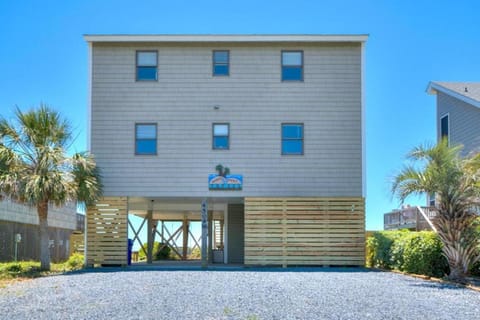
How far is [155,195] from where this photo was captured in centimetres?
1962

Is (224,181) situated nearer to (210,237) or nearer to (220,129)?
(220,129)

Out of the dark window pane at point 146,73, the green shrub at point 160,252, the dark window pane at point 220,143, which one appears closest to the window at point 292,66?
the dark window pane at point 220,143

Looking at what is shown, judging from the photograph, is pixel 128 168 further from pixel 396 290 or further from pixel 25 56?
pixel 396 290

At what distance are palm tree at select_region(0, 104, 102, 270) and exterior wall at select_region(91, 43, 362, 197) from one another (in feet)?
4.70

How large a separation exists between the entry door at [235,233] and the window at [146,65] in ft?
19.1

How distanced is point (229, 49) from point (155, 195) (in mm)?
5247

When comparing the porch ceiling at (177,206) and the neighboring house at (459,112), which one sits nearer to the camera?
the porch ceiling at (177,206)

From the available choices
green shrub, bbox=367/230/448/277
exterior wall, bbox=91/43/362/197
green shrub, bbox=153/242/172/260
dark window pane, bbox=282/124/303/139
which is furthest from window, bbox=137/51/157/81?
green shrub, bbox=153/242/172/260

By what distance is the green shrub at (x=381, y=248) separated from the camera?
18125 millimetres

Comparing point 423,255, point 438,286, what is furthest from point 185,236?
point 438,286

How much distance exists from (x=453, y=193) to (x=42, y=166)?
35.5 feet

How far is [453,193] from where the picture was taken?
46.5ft

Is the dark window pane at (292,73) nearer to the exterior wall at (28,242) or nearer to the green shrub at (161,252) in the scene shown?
the green shrub at (161,252)

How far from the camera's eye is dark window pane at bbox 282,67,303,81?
66.0 feet
